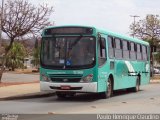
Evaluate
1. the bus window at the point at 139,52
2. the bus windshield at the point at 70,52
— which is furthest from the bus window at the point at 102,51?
the bus window at the point at 139,52

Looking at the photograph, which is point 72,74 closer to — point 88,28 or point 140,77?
point 88,28

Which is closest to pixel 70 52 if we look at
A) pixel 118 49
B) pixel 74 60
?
pixel 74 60

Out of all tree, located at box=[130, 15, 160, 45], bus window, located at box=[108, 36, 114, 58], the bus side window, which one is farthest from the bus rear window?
tree, located at box=[130, 15, 160, 45]

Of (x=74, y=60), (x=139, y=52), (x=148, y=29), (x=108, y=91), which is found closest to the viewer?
(x=74, y=60)

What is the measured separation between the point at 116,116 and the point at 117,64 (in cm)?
944

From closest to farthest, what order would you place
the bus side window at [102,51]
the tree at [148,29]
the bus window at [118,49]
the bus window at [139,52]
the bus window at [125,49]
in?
the bus side window at [102,51] < the bus window at [118,49] < the bus window at [125,49] < the bus window at [139,52] < the tree at [148,29]

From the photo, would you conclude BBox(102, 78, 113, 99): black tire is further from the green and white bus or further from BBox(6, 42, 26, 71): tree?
BBox(6, 42, 26, 71): tree

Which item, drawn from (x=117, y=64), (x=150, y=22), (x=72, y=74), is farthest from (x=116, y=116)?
(x=150, y=22)

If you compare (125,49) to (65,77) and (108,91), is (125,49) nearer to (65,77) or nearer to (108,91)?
(108,91)

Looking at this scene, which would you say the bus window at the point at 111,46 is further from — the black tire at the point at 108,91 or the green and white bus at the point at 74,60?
the black tire at the point at 108,91

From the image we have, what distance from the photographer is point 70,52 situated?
67.9ft

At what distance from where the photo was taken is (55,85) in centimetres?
2073

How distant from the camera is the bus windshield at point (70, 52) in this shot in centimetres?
2061

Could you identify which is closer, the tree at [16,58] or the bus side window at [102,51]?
the bus side window at [102,51]
